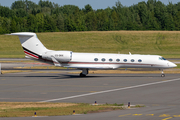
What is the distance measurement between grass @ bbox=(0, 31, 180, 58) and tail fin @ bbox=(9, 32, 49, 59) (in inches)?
2539

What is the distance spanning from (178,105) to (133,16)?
165m

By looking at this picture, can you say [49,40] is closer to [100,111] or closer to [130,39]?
[130,39]

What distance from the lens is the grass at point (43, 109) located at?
16156mm

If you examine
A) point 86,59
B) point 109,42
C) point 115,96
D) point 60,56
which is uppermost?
point 109,42

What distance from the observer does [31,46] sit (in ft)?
124

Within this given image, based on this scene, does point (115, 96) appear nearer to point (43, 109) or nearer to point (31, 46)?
point (43, 109)

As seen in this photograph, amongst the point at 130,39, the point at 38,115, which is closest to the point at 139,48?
the point at 130,39

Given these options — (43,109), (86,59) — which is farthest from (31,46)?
(43,109)

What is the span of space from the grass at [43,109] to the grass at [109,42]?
83066 mm

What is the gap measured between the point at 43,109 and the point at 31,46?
69.4 feet

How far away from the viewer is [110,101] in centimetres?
2098

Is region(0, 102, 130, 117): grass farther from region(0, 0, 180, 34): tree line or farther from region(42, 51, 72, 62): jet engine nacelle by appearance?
region(0, 0, 180, 34): tree line

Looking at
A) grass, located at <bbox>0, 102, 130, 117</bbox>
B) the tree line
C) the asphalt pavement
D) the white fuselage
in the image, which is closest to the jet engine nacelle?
the white fuselage

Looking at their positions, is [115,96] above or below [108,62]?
below
